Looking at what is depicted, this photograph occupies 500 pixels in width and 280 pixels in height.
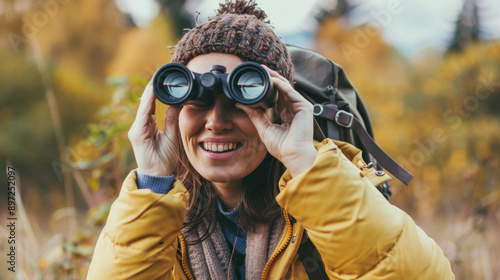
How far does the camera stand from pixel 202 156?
1.64 meters

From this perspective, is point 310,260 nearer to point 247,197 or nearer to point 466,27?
point 247,197

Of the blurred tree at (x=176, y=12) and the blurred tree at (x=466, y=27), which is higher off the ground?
the blurred tree at (x=176, y=12)

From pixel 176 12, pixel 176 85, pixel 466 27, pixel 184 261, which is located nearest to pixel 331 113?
pixel 176 85

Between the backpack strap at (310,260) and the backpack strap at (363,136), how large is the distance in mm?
454

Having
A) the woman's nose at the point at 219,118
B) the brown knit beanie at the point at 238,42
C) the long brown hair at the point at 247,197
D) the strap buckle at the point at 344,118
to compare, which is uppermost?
the brown knit beanie at the point at 238,42

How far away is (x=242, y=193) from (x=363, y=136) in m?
0.52

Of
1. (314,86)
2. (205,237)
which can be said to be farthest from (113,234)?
(314,86)

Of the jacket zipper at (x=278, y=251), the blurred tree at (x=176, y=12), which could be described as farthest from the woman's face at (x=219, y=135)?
the blurred tree at (x=176, y=12)

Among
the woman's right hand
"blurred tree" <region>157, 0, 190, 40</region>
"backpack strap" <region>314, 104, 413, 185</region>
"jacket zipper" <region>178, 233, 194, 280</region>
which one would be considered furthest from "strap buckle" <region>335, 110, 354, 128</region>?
"blurred tree" <region>157, 0, 190, 40</region>

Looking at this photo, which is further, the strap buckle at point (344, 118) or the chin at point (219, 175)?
the strap buckle at point (344, 118)

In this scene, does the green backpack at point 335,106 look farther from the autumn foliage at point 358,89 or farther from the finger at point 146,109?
the autumn foliage at point 358,89

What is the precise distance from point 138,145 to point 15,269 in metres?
1.49

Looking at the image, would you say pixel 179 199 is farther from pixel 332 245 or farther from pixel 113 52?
pixel 113 52

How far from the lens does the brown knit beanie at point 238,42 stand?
5.39ft
